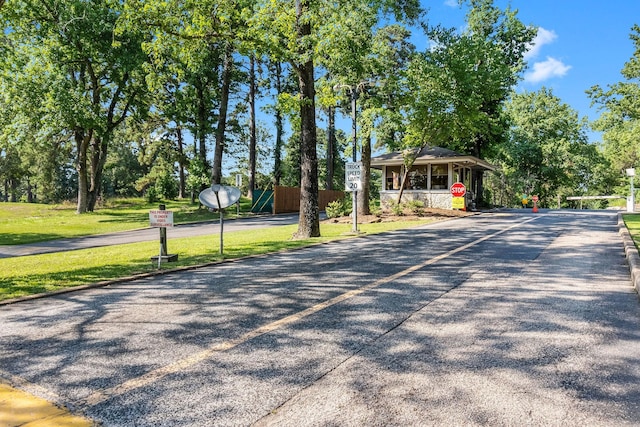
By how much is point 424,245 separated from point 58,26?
22.9 m

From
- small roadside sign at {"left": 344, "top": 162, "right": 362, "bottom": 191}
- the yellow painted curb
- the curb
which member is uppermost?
small roadside sign at {"left": 344, "top": 162, "right": 362, "bottom": 191}

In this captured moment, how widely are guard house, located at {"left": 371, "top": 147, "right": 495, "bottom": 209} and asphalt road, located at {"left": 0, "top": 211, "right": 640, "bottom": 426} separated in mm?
20262

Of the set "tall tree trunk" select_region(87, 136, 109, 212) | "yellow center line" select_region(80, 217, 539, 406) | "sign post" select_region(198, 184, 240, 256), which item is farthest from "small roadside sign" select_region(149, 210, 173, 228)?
"tall tree trunk" select_region(87, 136, 109, 212)

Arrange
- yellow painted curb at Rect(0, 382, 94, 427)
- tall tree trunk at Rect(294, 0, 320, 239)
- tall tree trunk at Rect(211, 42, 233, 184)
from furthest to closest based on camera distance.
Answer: tall tree trunk at Rect(211, 42, 233, 184) → tall tree trunk at Rect(294, 0, 320, 239) → yellow painted curb at Rect(0, 382, 94, 427)

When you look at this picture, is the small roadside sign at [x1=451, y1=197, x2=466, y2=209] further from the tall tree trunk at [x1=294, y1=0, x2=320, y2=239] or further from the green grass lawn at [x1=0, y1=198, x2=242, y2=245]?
the green grass lawn at [x1=0, y1=198, x2=242, y2=245]

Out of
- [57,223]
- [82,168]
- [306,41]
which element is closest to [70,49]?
[82,168]

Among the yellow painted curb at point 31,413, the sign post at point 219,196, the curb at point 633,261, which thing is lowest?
the yellow painted curb at point 31,413

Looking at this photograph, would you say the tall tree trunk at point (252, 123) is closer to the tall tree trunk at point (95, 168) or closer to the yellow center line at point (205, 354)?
the tall tree trunk at point (95, 168)

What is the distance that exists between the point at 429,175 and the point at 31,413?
26.6 meters

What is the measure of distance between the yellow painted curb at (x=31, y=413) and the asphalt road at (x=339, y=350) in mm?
79

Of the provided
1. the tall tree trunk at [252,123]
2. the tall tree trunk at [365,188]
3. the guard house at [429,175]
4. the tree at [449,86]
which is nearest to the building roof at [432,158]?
the guard house at [429,175]

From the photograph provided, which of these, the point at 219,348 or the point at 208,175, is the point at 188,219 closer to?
the point at 208,175

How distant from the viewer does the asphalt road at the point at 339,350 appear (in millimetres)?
2439

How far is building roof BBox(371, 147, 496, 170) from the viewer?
83.8ft
